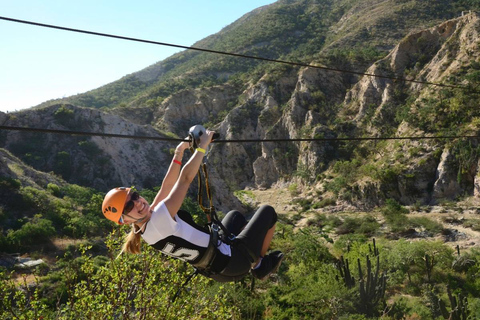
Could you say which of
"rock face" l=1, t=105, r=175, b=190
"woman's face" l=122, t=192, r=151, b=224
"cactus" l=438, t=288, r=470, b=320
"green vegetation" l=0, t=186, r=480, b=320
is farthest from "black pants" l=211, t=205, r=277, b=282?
"rock face" l=1, t=105, r=175, b=190

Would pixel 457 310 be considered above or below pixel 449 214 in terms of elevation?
above

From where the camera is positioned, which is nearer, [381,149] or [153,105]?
[381,149]

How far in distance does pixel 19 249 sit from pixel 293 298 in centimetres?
1476

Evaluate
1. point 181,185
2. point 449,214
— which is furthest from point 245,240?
point 449,214

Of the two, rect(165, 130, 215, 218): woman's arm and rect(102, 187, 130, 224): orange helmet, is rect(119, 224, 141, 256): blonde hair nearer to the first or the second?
rect(102, 187, 130, 224): orange helmet

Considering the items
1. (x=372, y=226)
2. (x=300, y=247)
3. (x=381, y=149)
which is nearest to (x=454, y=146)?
(x=381, y=149)

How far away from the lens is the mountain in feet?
110

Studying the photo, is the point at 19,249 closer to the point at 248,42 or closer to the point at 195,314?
the point at 195,314

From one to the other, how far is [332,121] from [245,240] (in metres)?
44.0

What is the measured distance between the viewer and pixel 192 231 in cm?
361

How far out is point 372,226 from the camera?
27.3 m

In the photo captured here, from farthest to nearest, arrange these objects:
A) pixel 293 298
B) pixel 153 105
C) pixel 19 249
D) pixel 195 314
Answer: pixel 153 105 < pixel 19 249 < pixel 293 298 < pixel 195 314

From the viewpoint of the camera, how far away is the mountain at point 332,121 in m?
33.6

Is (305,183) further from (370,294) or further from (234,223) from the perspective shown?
(234,223)
